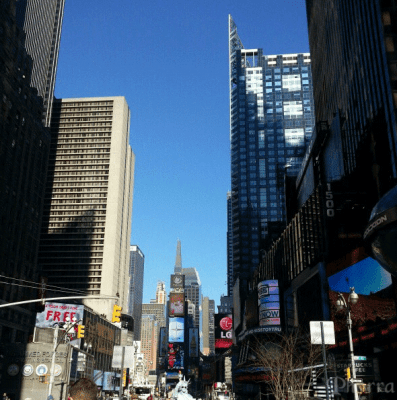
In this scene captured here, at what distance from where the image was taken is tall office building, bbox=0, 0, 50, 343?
288 ft

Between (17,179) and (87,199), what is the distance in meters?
75.2

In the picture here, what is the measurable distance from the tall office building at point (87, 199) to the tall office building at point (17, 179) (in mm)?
59189

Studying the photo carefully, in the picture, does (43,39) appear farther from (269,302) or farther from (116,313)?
(116,313)

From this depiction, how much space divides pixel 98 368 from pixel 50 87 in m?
109

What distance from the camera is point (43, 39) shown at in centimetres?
17350

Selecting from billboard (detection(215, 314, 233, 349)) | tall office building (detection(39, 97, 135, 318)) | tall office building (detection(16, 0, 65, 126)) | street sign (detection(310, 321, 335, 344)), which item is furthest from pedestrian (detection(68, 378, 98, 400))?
tall office building (detection(16, 0, 65, 126))

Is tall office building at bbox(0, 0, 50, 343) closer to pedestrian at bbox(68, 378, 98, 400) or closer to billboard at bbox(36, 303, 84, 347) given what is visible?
billboard at bbox(36, 303, 84, 347)

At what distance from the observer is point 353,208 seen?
57.4m

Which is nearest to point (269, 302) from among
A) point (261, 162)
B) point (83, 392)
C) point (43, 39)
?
point (83, 392)

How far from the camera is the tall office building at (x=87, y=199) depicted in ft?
532

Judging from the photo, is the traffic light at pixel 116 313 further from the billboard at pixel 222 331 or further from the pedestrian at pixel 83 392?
the billboard at pixel 222 331

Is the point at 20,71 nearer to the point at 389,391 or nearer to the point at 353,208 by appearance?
the point at 353,208

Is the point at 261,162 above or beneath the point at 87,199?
above

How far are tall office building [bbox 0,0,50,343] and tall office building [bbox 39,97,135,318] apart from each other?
5919 cm
